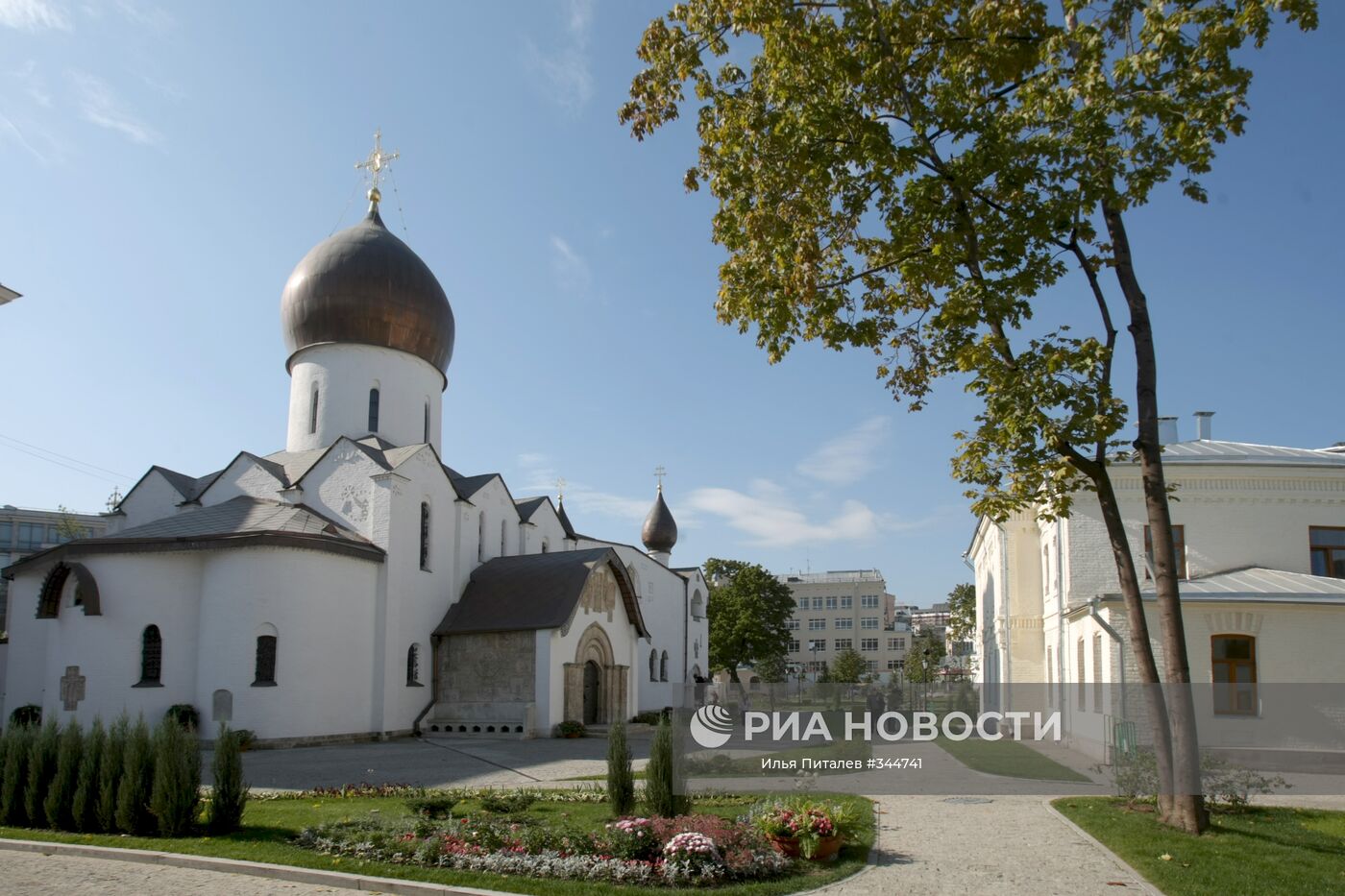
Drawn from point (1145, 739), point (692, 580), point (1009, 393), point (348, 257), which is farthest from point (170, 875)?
point (692, 580)

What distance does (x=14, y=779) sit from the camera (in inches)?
480

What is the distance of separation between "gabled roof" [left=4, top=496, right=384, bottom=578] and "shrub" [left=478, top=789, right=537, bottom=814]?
12584mm

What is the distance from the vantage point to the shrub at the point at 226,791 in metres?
11.3

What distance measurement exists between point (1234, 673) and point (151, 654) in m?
23.9

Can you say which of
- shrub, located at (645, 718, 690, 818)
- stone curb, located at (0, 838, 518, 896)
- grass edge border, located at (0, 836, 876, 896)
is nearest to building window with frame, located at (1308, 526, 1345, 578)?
grass edge border, located at (0, 836, 876, 896)

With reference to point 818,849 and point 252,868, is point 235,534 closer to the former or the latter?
point 252,868

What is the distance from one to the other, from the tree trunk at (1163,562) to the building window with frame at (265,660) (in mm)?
19853

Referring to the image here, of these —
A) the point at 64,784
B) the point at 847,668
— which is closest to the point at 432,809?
the point at 64,784

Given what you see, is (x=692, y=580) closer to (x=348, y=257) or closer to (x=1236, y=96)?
(x=348, y=257)

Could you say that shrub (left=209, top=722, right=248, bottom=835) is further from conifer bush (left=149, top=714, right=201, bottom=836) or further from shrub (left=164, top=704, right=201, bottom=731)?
shrub (left=164, top=704, right=201, bottom=731)

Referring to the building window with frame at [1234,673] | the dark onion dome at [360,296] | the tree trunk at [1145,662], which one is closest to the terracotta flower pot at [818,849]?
the tree trunk at [1145,662]

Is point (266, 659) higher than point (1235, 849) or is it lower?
higher

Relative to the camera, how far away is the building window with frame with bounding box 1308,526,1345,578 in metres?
21.8

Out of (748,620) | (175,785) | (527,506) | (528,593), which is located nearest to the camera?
(175,785)
